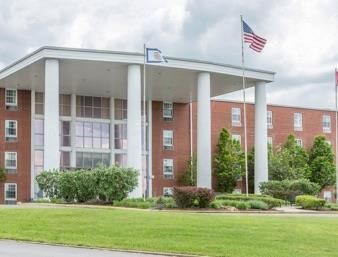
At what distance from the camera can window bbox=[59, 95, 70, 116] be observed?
57.5 m

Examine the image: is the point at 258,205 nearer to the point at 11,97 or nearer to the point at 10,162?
the point at 10,162

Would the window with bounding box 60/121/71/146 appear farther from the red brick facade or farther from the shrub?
the shrub

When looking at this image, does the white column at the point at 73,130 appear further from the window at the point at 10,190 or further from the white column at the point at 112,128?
the window at the point at 10,190

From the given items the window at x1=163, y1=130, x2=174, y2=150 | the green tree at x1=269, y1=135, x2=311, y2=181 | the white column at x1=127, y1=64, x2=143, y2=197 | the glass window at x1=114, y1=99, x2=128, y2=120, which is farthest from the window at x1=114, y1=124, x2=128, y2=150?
the white column at x1=127, y1=64, x2=143, y2=197

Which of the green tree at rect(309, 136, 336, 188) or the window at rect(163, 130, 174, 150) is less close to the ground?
the window at rect(163, 130, 174, 150)

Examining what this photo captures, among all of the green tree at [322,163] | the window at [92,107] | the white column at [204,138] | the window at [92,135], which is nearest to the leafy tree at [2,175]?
the window at [92,135]

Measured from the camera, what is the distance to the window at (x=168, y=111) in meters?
62.8

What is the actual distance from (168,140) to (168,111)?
9.18ft

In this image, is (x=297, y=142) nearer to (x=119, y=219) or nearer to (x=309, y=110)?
(x=309, y=110)

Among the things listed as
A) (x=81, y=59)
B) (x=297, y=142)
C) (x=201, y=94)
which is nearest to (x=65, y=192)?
(x=81, y=59)

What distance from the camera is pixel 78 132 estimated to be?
58156 mm

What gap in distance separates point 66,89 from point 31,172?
777cm

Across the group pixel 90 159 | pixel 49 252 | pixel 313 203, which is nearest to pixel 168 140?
pixel 90 159

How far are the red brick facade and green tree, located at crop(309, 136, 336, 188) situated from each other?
27365 millimetres
